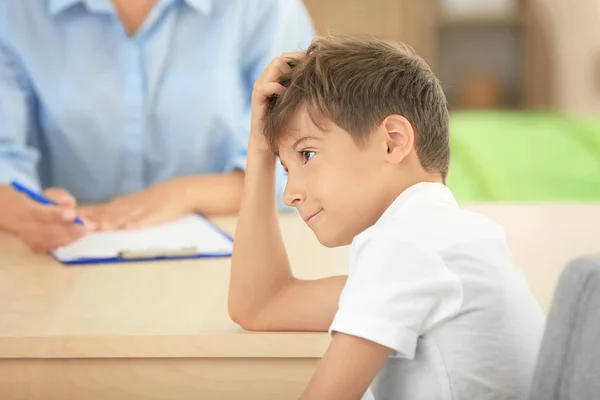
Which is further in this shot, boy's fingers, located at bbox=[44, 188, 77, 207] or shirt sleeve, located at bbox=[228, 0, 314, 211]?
shirt sleeve, located at bbox=[228, 0, 314, 211]

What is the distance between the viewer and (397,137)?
0.97 metres

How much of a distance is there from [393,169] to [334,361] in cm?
Answer: 22

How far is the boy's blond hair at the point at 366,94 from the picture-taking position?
3.18 feet

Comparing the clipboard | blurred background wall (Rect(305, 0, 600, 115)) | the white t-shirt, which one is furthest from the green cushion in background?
blurred background wall (Rect(305, 0, 600, 115))

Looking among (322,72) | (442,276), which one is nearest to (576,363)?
(442,276)

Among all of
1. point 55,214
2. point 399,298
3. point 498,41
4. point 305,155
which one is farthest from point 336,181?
point 498,41

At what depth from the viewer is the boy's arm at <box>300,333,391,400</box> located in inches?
33.2

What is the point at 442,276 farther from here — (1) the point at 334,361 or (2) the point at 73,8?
(2) the point at 73,8

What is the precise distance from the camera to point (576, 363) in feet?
2.46

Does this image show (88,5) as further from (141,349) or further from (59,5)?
(141,349)

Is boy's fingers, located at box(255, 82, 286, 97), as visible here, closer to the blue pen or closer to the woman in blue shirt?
the blue pen

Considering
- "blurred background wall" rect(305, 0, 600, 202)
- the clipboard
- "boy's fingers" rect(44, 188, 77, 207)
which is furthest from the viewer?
"blurred background wall" rect(305, 0, 600, 202)

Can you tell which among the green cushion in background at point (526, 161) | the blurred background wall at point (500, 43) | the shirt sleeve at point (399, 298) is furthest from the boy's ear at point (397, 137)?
the blurred background wall at point (500, 43)

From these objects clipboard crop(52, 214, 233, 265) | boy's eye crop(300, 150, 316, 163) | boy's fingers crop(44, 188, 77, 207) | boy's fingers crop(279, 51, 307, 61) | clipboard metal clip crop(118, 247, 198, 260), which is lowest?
clipboard crop(52, 214, 233, 265)
